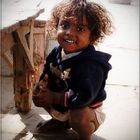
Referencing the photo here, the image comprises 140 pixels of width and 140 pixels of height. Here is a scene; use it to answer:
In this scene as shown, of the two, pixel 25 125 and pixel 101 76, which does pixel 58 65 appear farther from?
pixel 25 125

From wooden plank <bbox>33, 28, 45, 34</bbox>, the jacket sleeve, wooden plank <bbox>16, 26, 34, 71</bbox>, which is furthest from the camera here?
wooden plank <bbox>33, 28, 45, 34</bbox>

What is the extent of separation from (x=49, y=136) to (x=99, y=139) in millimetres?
312

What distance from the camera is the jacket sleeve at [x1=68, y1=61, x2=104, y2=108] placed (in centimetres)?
184

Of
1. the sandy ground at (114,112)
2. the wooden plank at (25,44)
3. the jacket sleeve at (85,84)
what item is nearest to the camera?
the jacket sleeve at (85,84)

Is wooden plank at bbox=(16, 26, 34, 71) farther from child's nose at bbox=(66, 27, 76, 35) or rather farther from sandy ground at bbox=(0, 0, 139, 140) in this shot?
child's nose at bbox=(66, 27, 76, 35)

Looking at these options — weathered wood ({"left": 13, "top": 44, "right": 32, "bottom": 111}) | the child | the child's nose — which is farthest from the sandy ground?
the child's nose

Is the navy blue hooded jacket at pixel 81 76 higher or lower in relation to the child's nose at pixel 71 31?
lower

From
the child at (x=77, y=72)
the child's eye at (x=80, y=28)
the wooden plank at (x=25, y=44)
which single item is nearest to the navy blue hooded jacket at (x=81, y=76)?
the child at (x=77, y=72)

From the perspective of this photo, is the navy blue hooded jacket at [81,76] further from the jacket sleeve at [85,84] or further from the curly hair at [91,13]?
the curly hair at [91,13]

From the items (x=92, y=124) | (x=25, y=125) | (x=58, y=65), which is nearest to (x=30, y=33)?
(x=58, y=65)

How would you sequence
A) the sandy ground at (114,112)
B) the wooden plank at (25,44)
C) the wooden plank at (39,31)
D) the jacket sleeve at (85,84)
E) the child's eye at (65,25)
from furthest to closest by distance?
1. the wooden plank at (39,31)
2. the sandy ground at (114,112)
3. the wooden plank at (25,44)
4. the child's eye at (65,25)
5. the jacket sleeve at (85,84)

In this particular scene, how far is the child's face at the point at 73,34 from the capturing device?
1905 mm

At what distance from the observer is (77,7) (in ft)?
6.42

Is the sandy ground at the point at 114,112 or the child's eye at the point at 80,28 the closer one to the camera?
the child's eye at the point at 80,28
